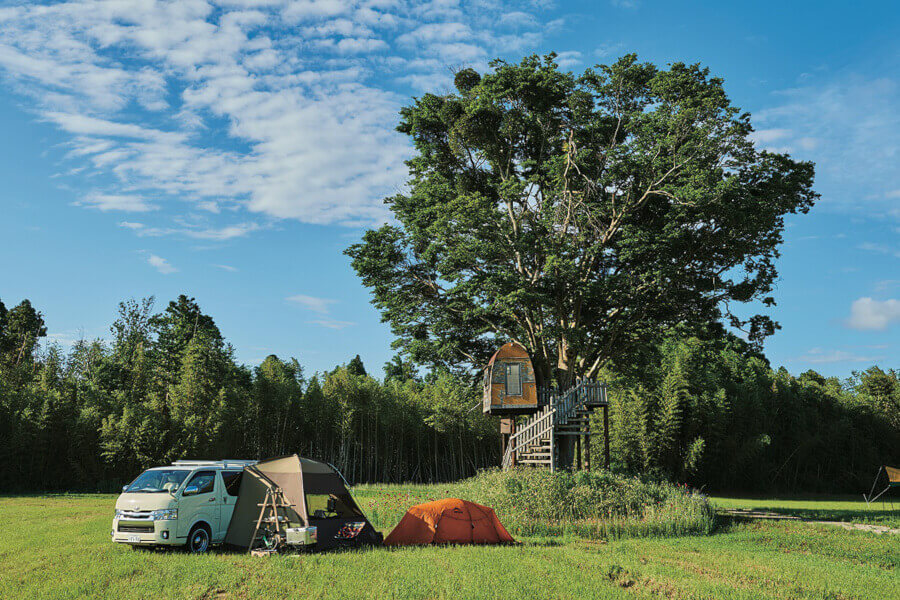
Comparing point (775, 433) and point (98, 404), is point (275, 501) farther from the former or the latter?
point (775, 433)

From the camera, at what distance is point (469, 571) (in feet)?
27.6

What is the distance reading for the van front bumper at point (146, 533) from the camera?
9.66 metres

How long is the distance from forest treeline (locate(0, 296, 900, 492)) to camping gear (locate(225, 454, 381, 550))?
12.4 meters

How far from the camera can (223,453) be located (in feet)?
81.8

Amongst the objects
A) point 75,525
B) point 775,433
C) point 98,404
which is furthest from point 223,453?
point 775,433

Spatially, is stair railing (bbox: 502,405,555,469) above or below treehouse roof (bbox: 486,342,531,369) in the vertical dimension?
below

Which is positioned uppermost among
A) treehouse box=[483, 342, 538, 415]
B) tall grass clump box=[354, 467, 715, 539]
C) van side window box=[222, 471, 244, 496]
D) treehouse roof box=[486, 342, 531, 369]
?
treehouse roof box=[486, 342, 531, 369]

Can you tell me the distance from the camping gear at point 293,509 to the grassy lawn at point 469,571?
1.87ft

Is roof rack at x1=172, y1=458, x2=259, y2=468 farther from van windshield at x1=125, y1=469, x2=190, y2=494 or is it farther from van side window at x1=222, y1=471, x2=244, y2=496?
van windshield at x1=125, y1=469, x2=190, y2=494

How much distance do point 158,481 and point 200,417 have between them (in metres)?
14.8

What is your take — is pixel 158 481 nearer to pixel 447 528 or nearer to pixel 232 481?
pixel 232 481

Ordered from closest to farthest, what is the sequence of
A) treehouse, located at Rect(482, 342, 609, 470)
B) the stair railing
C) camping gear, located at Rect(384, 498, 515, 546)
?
camping gear, located at Rect(384, 498, 515, 546), the stair railing, treehouse, located at Rect(482, 342, 609, 470)

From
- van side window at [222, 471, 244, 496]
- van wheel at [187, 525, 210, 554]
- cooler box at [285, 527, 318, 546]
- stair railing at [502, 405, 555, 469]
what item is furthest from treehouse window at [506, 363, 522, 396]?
van wheel at [187, 525, 210, 554]

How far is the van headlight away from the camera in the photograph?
9.74m
